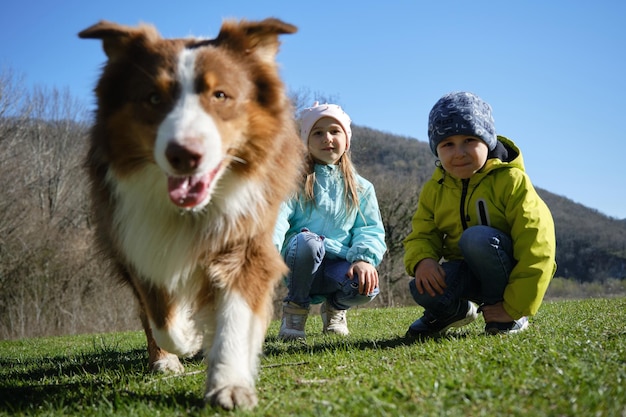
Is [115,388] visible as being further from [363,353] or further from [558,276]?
[558,276]

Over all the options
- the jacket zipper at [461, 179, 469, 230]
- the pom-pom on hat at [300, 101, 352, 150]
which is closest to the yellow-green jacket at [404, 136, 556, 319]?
the jacket zipper at [461, 179, 469, 230]

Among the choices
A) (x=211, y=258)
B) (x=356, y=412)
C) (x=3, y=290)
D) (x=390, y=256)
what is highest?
(x=211, y=258)

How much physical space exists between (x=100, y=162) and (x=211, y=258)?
3.09 ft

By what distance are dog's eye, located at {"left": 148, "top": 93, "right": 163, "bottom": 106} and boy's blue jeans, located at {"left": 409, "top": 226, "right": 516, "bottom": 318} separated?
2591mm

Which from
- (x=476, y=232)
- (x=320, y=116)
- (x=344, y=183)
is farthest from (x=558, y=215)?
(x=476, y=232)

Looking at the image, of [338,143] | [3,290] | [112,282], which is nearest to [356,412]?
[112,282]

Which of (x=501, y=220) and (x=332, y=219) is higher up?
(x=501, y=220)

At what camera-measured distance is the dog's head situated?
248 cm

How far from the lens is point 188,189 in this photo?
8.48 ft

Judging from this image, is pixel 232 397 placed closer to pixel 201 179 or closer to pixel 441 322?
pixel 201 179

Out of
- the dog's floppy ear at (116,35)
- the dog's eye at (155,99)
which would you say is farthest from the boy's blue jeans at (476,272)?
the dog's floppy ear at (116,35)

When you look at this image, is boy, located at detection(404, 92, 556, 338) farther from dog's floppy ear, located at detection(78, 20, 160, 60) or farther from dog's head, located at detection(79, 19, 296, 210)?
dog's floppy ear, located at detection(78, 20, 160, 60)

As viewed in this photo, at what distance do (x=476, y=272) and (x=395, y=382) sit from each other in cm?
193

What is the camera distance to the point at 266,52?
320cm
